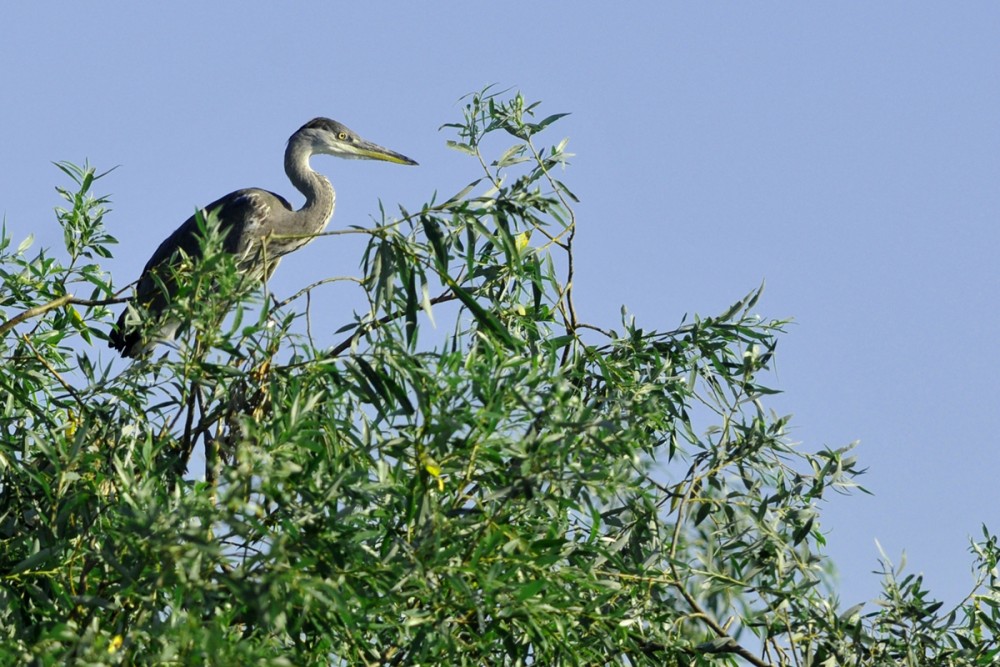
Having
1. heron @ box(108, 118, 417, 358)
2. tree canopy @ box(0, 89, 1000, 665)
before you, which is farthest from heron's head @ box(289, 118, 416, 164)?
tree canopy @ box(0, 89, 1000, 665)

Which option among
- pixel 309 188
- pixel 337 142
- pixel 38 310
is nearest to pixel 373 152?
pixel 337 142

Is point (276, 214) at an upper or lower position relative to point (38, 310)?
upper

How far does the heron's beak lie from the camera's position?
35.1 feet

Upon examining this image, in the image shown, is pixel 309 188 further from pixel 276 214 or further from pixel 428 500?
pixel 428 500

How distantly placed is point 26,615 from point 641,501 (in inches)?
82.1

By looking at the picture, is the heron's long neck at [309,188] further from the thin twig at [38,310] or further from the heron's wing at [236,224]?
Answer: the thin twig at [38,310]

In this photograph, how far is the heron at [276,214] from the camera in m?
8.74

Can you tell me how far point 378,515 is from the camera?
165 inches

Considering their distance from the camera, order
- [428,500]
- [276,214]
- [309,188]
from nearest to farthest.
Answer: [428,500] < [276,214] < [309,188]

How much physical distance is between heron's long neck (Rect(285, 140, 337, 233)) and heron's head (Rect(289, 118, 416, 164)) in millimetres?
83

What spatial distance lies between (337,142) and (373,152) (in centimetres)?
28

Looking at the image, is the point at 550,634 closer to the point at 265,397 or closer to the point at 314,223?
the point at 265,397

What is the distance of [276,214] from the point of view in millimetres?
9555

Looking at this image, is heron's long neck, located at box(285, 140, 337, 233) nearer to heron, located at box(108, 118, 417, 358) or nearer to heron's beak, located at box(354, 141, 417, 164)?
heron, located at box(108, 118, 417, 358)
